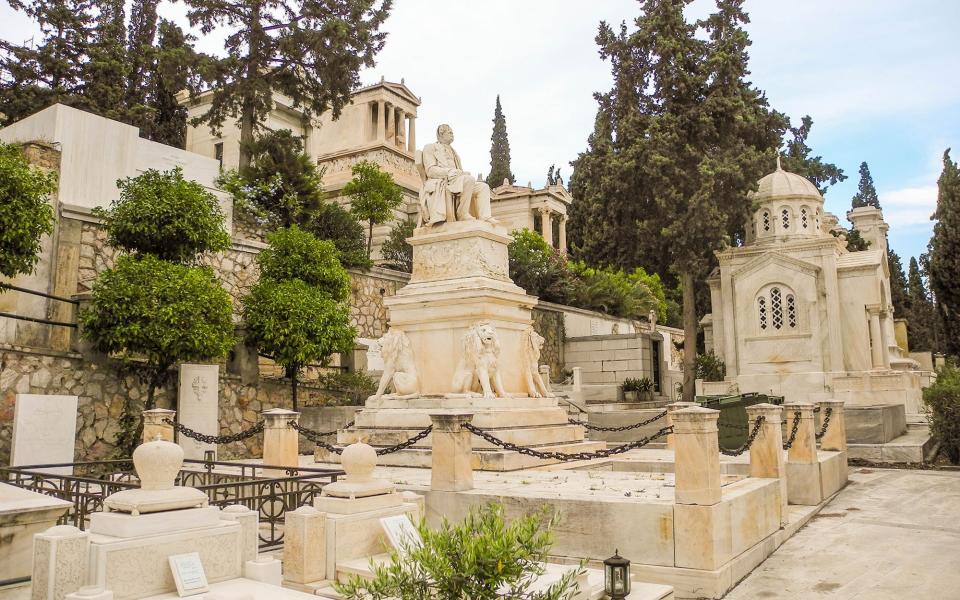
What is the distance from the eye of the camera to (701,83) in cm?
2395

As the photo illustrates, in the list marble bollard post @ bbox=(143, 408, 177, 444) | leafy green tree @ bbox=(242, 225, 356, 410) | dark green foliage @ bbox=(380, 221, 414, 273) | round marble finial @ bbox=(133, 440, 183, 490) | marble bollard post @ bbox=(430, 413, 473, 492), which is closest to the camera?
round marble finial @ bbox=(133, 440, 183, 490)

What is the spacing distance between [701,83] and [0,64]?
2323 centimetres

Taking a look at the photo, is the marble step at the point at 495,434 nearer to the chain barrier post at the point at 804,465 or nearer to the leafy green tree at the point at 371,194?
the chain barrier post at the point at 804,465

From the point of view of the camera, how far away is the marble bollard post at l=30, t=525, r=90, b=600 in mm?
3740

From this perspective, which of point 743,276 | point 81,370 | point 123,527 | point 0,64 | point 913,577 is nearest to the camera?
point 123,527

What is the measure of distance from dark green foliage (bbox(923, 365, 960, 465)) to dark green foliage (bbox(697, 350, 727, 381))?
9436 millimetres

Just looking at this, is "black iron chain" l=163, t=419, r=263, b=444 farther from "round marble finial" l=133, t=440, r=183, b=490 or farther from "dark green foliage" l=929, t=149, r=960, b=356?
"dark green foliage" l=929, t=149, r=960, b=356

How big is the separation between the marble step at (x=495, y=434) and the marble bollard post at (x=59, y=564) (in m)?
6.02

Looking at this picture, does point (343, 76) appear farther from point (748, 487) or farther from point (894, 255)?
point (894, 255)

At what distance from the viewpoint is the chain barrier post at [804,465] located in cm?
959

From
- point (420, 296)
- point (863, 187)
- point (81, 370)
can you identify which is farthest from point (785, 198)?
point (863, 187)

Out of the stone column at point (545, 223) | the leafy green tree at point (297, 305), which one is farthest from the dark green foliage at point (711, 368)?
the stone column at point (545, 223)

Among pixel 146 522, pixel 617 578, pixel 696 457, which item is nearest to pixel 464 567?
Result: pixel 617 578

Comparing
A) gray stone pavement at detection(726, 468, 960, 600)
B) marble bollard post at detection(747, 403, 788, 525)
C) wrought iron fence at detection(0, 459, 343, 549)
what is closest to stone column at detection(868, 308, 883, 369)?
gray stone pavement at detection(726, 468, 960, 600)
